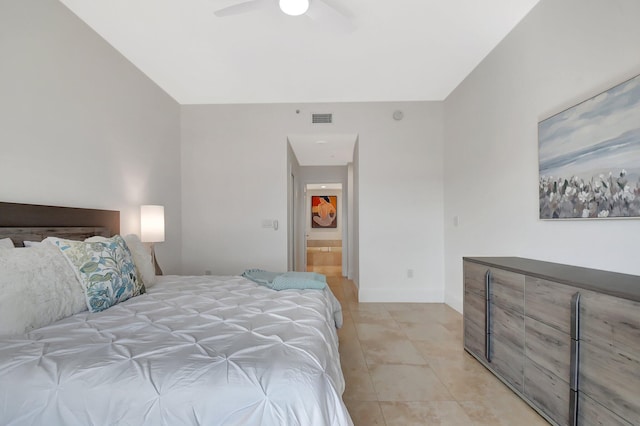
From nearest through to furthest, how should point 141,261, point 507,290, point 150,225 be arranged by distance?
1. point 507,290
2. point 141,261
3. point 150,225

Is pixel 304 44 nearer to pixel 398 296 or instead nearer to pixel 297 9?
pixel 297 9

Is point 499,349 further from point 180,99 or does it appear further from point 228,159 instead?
point 180,99

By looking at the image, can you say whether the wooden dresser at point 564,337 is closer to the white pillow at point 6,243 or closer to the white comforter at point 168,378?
the white comforter at point 168,378

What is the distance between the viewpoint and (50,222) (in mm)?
1861

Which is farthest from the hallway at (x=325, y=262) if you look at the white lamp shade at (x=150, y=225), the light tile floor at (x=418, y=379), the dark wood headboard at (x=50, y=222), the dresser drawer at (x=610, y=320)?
the dresser drawer at (x=610, y=320)

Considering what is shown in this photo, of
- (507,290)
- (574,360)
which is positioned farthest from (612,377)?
(507,290)

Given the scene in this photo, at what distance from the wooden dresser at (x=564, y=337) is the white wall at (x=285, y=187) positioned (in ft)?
5.46

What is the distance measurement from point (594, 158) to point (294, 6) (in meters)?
2.04

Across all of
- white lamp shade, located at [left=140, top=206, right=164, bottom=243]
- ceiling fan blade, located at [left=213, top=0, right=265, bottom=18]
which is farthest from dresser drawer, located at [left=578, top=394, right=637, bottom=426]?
white lamp shade, located at [left=140, top=206, right=164, bottom=243]

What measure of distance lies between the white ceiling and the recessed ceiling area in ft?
1.81

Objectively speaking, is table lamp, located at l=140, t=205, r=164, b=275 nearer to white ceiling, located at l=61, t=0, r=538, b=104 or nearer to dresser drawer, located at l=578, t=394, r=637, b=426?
white ceiling, located at l=61, t=0, r=538, b=104

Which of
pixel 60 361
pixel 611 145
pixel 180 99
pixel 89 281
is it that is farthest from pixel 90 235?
pixel 611 145

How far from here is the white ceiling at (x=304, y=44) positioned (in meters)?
2.10

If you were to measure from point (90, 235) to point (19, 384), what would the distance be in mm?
1551
